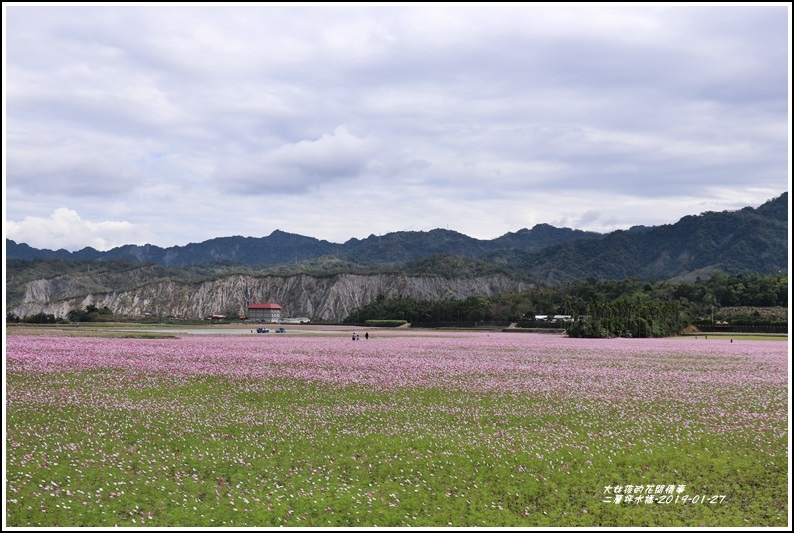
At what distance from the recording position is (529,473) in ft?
43.2

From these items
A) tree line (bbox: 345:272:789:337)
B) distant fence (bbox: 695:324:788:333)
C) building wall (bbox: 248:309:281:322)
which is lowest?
building wall (bbox: 248:309:281:322)

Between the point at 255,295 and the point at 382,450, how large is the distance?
185557mm

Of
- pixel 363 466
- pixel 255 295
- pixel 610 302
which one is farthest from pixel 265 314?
pixel 363 466

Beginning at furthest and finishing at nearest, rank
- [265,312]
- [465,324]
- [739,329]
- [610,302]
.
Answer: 1. [265,312]
2. [465,324]
3. [610,302]
4. [739,329]

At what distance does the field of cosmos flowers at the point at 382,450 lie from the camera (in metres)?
11.4

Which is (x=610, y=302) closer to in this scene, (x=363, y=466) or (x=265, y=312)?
(x=363, y=466)

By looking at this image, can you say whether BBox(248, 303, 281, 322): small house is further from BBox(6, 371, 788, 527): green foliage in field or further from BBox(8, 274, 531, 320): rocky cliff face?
BBox(6, 371, 788, 527): green foliage in field

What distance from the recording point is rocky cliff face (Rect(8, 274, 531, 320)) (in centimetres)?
17625

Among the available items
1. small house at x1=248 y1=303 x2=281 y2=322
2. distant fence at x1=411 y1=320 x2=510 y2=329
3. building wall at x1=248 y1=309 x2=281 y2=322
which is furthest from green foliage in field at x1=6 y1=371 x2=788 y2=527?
building wall at x1=248 y1=309 x2=281 y2=322

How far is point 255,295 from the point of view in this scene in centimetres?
19450

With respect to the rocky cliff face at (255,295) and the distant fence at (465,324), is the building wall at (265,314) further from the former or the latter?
the distant fence at (465,324)

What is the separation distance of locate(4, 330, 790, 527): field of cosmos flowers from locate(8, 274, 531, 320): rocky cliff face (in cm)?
15351

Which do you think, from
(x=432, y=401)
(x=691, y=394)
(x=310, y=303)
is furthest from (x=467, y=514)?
(x=310, y=303)

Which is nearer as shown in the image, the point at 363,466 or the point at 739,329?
the point at 363,466
